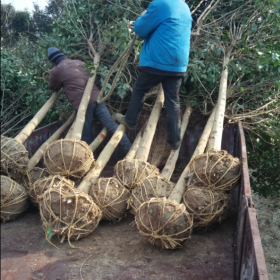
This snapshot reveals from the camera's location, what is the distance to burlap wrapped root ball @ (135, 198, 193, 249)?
103 inches

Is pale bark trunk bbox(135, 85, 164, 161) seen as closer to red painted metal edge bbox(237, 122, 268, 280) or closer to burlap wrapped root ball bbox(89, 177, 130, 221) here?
burlap wrapped root ball bbox(89, 177, 130, 221)

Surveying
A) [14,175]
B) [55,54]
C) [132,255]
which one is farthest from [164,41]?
[132,255]

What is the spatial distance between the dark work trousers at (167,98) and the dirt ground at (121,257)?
4.19ft

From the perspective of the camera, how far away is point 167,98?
12.6ft

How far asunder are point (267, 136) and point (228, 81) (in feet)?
3.38

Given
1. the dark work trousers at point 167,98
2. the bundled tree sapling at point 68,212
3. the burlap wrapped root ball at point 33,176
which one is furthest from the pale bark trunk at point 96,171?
the burlap wrapped root ball at point 33,176

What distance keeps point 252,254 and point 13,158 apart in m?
2.34

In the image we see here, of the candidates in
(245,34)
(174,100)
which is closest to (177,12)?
(174,100)

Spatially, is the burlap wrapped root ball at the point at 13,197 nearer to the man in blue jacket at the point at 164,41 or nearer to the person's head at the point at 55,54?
the man in blue jacket at the point at 164,41

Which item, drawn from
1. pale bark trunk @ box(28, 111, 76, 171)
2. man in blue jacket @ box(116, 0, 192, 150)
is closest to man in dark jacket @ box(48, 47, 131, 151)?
pale bark trunk @ box(28, 111, 76, 171)

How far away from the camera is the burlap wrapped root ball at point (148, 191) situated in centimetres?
304

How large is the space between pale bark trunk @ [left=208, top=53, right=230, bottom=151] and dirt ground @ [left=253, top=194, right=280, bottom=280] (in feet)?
5.99

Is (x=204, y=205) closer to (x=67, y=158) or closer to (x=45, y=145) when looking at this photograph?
(x=67, y=158)

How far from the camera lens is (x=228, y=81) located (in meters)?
4.59
